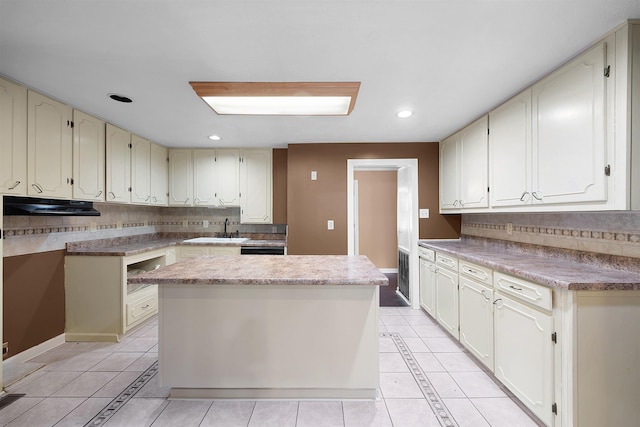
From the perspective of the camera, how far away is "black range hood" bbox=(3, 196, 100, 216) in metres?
2.08

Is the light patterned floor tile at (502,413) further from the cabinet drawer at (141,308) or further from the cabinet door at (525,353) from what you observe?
the cabinet drawer at (141,308)

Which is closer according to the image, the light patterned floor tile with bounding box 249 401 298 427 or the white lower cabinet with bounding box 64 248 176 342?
the light patterned floor tile with bounding box 249 401 298 427

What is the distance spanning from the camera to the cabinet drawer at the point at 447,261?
2697 mm

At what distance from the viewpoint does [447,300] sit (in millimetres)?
2875

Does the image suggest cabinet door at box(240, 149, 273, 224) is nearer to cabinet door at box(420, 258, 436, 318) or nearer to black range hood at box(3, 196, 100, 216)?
black range hood at box(3, 196, 100, 216)

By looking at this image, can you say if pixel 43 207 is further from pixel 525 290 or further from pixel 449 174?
pixel 449 174

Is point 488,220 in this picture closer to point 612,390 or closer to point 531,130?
point 531,130

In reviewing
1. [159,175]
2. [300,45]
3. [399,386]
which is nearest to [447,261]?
[399,386]

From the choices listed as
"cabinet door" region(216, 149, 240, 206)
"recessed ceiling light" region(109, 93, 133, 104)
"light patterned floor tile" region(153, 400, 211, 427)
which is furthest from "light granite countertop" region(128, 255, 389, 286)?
"cabinet door" region(216, 149, 240, 206)

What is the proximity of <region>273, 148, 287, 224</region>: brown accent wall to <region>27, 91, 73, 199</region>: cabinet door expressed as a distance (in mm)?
2279

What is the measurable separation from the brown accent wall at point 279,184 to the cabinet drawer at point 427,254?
77.7 inches

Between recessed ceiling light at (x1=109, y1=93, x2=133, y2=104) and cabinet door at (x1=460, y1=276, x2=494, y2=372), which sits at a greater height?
recessed ceiling light at (x1=109, y1=93, x2=133, y2=104)

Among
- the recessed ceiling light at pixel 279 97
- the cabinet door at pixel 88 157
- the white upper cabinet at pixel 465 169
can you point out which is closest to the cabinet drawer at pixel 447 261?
the white upper cabinet at pixel 465 169

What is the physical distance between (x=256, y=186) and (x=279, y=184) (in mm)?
349
